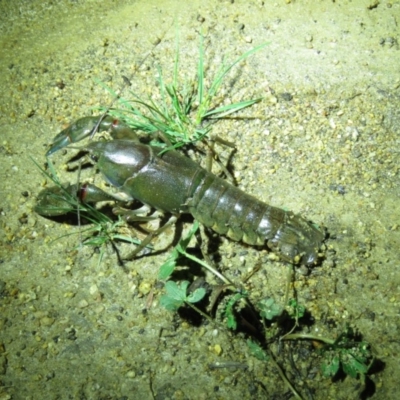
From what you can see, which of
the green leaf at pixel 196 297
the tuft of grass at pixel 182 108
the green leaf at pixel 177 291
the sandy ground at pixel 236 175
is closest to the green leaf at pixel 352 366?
the sandy ground at pixel 236 175

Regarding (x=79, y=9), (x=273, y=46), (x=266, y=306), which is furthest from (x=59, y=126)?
(x=266, y=306)

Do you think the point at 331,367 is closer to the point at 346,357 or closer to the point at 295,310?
the point at 346,357

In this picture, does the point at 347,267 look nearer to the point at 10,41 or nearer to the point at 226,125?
the point at 226,125

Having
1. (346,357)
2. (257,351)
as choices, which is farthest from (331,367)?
(257,351)

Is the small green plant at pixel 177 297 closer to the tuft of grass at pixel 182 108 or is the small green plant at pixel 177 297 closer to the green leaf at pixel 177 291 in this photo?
the green leaf at pixel 177 291

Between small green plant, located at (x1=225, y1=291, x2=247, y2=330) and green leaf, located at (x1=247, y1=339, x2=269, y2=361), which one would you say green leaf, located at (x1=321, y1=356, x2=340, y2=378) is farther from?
small green plant, located at (x1=225, y1=291, x2=247, y2=330)
